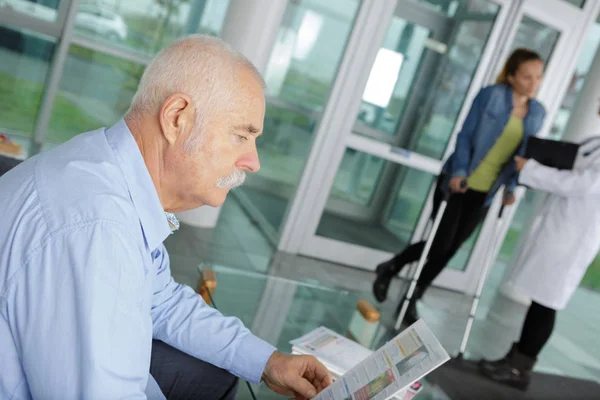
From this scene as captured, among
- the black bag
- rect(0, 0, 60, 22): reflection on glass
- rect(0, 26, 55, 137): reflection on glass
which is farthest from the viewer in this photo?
rect(0, 26, 55, 137): reflection on glass

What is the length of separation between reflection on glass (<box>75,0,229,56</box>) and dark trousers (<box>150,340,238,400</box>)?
13.6ft

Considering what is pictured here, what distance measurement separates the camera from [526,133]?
3.46 m

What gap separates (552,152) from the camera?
320 cm

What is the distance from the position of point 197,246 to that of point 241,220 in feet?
4.13

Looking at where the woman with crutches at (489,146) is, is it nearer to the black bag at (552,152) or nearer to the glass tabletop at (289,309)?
the black bag at (552,152)

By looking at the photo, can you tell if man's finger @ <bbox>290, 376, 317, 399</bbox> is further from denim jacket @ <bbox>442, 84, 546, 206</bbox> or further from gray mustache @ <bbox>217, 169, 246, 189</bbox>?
denim jacket @ <bbox>442, 84, 546, 206</bbox>

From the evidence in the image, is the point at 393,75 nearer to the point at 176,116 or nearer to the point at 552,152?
the point at 552,152

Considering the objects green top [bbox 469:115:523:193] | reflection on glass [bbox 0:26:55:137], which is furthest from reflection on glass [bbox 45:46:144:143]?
green top [bbox 469:115:523:193]

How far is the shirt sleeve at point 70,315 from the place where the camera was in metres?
0.90

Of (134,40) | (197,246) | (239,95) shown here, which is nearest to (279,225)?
(197,246)

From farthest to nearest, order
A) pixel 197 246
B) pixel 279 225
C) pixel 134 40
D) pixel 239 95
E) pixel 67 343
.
A: pixel 134 40 → pixel 279 225 → pixel 197 246 → pixel 239 95 → pixel 67 343

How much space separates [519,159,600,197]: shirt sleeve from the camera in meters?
3.00

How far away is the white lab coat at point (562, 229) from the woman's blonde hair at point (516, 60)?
57 cm

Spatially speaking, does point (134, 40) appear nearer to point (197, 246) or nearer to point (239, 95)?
point (197, 246)
